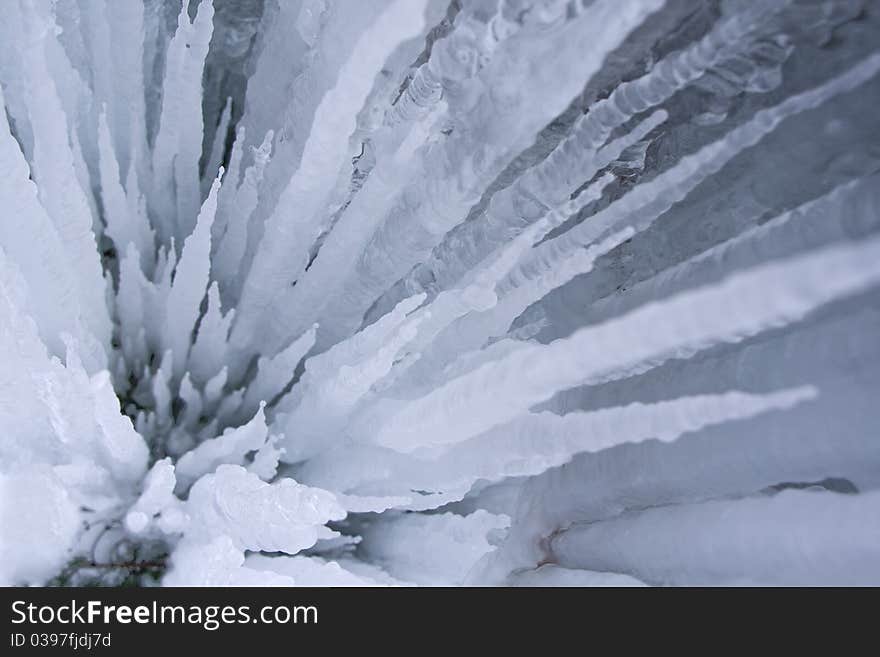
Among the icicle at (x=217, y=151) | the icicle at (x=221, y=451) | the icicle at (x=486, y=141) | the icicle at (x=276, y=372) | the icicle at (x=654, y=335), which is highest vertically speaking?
the icicle at (x=217, y=151)

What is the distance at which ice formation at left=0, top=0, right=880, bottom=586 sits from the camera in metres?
0.20

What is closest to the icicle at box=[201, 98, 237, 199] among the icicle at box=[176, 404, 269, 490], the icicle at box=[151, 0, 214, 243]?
the icicle at box=[151, 0, 214, 243]

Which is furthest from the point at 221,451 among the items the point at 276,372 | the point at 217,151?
the point at 217,151

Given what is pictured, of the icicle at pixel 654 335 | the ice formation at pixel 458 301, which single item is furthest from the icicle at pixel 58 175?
the icicle at pixel 654 335

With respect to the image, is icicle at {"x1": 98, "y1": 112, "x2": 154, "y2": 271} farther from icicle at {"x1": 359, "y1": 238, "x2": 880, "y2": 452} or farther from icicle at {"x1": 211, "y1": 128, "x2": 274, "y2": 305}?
icicle at {"x1": 359, "y1": 238, "x2": 880, "y2": 452}

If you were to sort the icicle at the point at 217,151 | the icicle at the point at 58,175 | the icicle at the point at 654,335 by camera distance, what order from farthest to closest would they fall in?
the icicle at the point at 217,151
the icicle at the point at 58,175
the icicle at the point at 654,335

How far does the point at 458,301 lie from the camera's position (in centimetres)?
24

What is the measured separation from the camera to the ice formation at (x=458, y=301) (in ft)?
0.65

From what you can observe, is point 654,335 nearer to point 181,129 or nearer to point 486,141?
point 486,141

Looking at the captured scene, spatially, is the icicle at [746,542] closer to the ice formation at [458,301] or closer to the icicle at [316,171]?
the ice formation at [458,301]

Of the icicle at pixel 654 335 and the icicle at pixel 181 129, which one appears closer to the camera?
the icicle at pixel 654 335

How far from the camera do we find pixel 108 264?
343mm
